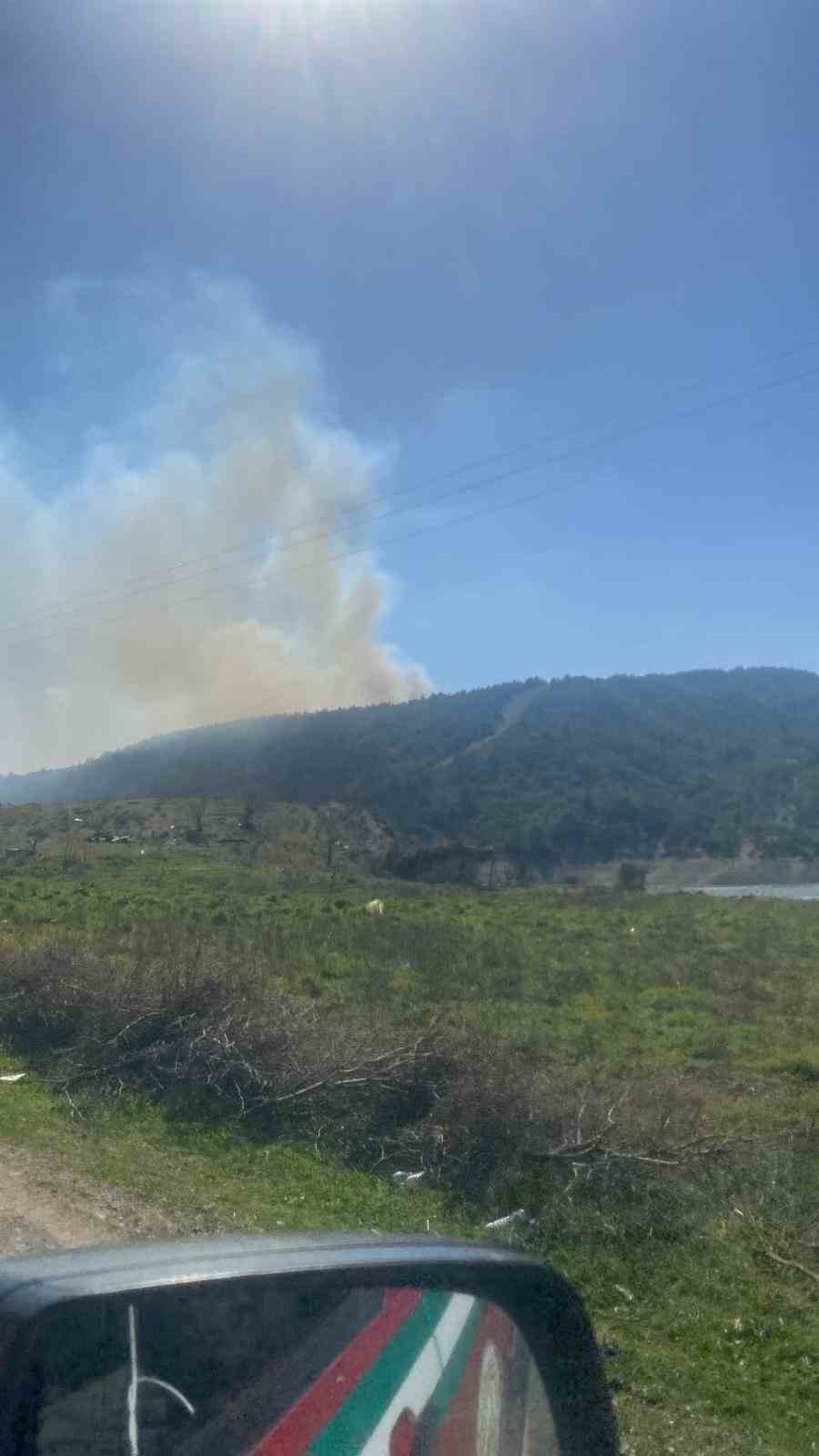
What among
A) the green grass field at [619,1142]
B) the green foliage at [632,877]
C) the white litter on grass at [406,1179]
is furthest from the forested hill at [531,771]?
the white litter on grass at [406,1179]

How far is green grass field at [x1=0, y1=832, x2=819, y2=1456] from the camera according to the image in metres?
5.25

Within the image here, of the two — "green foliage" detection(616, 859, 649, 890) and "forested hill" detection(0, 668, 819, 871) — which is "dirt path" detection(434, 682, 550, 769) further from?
"green foliage" detection(616, 859, 649, 890)

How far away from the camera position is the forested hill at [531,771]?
199 ft

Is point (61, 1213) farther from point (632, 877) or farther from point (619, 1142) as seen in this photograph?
point (632, 877)

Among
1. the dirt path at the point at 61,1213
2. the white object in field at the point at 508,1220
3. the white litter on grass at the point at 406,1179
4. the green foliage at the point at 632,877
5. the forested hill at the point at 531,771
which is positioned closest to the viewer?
the dirt path at the point at 61,1213

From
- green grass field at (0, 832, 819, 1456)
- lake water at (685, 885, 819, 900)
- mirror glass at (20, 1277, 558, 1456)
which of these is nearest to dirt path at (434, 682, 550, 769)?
lake water at (685, 885, 819, 900)

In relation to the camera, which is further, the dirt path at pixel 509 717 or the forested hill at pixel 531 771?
the dirt path at pixel 509 717

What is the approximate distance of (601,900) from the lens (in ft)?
106

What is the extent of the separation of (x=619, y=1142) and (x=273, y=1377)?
603 centimetres

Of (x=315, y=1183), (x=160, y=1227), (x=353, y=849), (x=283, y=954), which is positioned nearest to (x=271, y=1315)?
(x=160, y=1227)

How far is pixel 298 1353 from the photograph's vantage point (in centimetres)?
201

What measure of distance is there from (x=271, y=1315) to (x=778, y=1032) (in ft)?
40.4

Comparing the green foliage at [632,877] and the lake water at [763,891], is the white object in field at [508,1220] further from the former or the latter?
the green foliage at [632,877]

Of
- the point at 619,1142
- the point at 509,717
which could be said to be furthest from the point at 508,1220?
the point at 509,717
